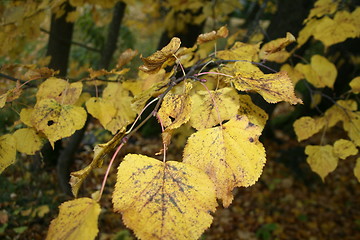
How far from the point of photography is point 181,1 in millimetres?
2471

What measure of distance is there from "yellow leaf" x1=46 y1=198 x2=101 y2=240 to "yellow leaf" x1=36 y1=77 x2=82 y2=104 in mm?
469

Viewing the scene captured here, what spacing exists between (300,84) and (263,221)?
2.26 meters

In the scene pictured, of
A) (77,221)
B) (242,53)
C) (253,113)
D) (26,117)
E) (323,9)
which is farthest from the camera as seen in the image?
(323,9)

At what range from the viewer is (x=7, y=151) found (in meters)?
0.80

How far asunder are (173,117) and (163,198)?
0.19 metres

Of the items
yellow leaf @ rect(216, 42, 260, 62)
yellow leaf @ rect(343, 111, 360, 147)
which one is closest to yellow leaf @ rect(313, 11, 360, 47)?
yellow leaf @ rect(343, 111, 360, 147)

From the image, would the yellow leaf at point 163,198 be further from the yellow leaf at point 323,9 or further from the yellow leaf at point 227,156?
the yellow leaf at point 323,9

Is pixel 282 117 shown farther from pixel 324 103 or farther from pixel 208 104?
pixel 208 104

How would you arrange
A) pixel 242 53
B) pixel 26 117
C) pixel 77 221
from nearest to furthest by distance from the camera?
pixel 77 221 → pixel 26 117 → pixel 242 53

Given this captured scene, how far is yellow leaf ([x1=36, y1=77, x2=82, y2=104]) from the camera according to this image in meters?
0.88

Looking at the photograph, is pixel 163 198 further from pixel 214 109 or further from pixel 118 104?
pixel 118 104

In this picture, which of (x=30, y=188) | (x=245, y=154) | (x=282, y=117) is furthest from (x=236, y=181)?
(x=282, y=117)

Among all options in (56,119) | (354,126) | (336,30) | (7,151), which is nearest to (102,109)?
(56,119)

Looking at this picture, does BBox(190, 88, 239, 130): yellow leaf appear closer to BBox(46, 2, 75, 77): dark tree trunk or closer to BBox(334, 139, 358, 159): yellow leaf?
BBox(334, 139, 358, 159): yellow leaf
